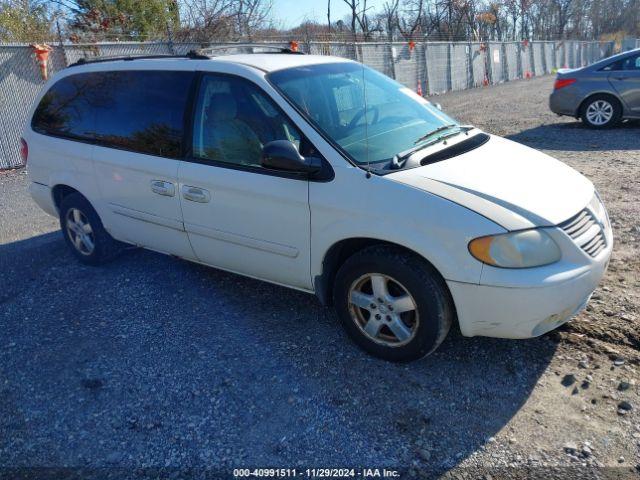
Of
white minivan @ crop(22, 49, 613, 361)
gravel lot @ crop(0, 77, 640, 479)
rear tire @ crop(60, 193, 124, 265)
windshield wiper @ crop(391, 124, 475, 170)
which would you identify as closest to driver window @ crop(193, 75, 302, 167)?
white minivan @ crop(22, 49, 613, 361)

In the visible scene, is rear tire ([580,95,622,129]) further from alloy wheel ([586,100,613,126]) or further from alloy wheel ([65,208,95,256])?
alloy wheel ([65,208,95,256])

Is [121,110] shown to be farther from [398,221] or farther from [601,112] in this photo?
[601,112]

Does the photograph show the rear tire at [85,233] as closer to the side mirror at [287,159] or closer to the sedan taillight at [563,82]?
the side mirror at [287,159]

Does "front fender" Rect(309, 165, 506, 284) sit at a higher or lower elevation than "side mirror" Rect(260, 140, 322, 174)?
lower

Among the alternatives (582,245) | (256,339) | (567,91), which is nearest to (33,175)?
(256,339)

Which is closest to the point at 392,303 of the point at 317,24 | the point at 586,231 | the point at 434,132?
the point at 586,231

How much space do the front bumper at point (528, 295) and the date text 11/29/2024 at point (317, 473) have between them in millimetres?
928

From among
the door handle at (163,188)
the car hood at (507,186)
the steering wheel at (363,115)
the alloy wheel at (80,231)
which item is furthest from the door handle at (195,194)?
the alloy wheel at (80,231)

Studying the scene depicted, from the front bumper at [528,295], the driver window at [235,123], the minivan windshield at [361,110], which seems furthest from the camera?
the driver window at [235,123]

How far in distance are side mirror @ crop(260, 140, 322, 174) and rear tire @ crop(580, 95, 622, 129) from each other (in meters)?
9.50

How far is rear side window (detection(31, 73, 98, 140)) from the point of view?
4.65 m

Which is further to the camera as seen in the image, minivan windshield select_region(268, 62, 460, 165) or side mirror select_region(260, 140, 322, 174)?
minivan windshield select_region(268, 62, 460, 165)

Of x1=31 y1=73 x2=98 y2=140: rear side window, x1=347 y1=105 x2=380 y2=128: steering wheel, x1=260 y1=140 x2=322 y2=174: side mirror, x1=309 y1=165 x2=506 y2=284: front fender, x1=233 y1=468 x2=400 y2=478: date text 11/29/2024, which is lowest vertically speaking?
x1=233 y1=468 x2=400 y2=478: date text 11/29/2024

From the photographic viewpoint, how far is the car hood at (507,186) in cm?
288
